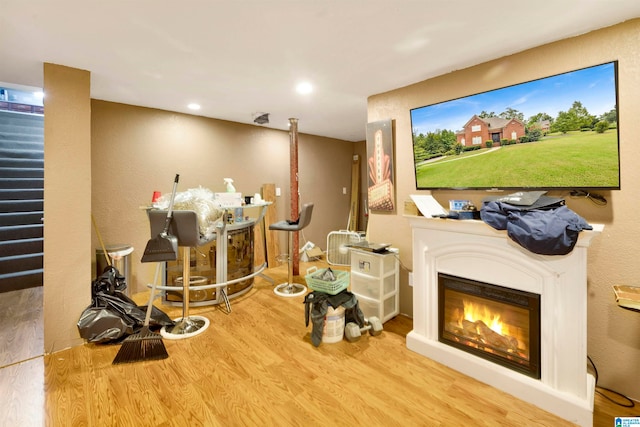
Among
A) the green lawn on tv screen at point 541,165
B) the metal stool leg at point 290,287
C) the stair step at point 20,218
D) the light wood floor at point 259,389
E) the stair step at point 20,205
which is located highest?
the green lawn on tv screen at point 541,165

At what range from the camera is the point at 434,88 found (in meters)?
2.61

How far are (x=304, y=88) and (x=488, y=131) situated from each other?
1.73m

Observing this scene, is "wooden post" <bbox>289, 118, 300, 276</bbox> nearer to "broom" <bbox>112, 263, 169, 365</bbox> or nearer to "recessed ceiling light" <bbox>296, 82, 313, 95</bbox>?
"recessed ceiling light" <bbox>296, 82, 313, 95</bbox>

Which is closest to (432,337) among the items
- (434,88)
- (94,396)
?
(434,88)

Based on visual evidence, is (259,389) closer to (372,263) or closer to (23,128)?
(372,263)

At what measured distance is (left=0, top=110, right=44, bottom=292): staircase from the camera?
362 centimetres

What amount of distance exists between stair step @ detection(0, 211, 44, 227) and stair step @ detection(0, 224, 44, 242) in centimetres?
8

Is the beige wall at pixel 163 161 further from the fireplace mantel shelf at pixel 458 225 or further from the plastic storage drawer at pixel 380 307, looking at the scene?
the fireplace mantel shelf at pixel 458 225

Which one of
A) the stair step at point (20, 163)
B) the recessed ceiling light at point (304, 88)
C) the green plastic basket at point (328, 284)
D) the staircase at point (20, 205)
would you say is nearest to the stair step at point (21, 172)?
the staircase at point (20, 205)

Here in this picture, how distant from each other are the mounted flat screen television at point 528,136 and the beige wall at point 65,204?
9.40ft

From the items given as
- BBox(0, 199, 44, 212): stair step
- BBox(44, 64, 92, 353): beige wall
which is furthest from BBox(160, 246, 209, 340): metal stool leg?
BBox(0, 199, 44, 212): stair step

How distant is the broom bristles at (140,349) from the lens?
7.18 feet

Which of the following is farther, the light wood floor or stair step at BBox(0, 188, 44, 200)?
stair step at BBox(0, 188, 44, 200)

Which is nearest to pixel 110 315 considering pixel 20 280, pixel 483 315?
pixel 20 280
